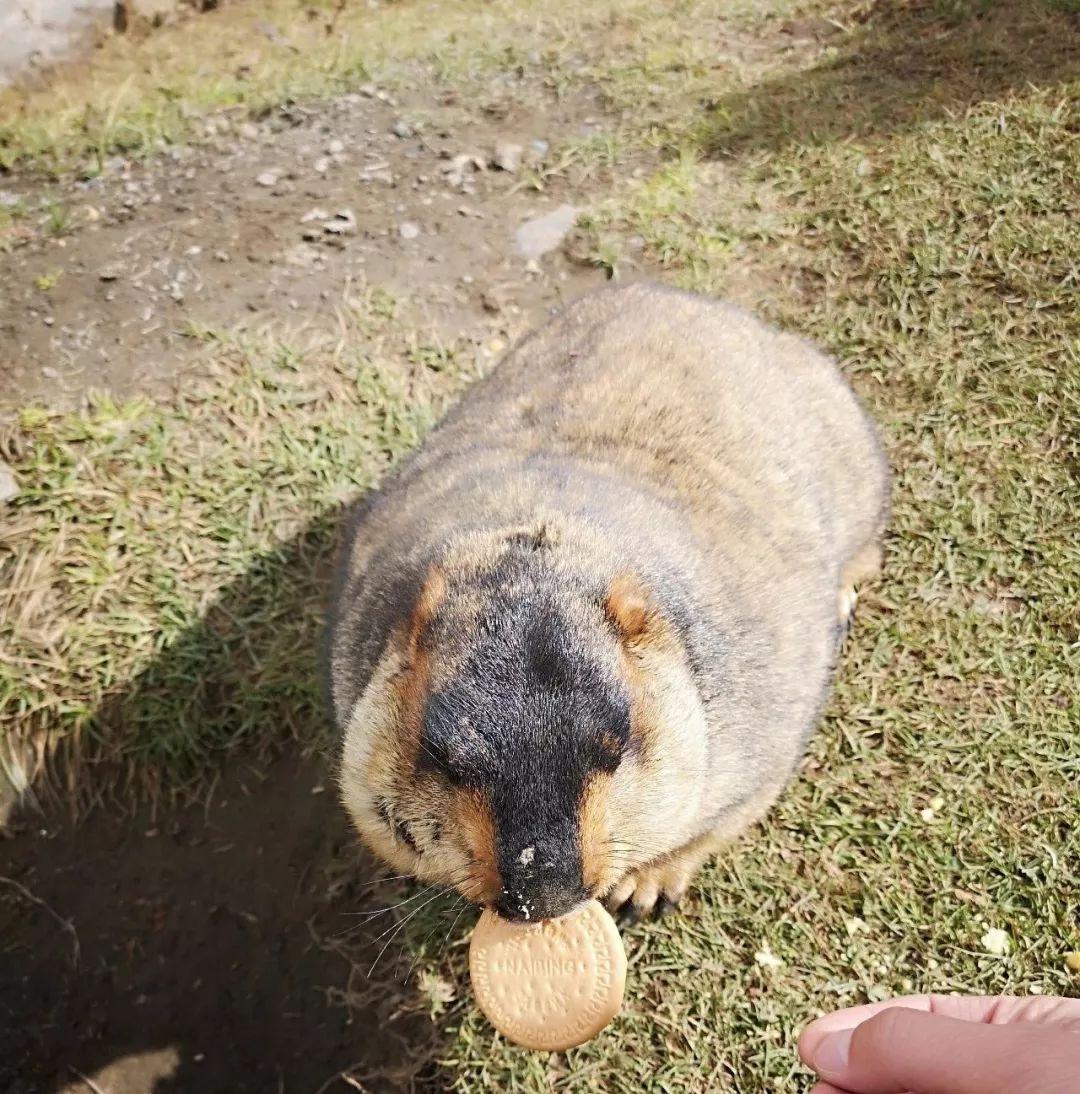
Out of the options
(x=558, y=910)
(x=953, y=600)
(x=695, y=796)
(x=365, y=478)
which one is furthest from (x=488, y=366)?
(x=558, y=910)

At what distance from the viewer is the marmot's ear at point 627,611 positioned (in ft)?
8.25

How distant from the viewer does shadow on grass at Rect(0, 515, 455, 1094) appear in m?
3.77

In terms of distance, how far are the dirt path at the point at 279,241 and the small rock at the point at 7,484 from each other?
48 centimetres

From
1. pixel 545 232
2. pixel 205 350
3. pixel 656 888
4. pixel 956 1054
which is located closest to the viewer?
pixel 956 1054

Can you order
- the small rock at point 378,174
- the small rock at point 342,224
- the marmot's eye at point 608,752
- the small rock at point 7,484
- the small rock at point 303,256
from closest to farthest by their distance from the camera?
the marmot's eye at point 608,752 < the small rock at point 7,484 < the small rock at point 303,256 < the small rock at point 342,224 < the small rock at point 378,174

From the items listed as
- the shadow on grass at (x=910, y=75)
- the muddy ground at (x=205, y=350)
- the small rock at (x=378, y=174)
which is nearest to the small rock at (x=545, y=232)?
the muddy ground at (x=205, y=350)

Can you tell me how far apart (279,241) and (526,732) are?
14.7 ft

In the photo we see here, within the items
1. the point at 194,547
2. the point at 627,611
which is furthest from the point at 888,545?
the point at 194,547

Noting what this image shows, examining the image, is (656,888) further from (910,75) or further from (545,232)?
(910,75)

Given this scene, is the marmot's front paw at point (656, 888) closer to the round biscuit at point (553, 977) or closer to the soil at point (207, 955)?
the round biscuit at point (553, 977)

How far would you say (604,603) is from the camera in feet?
8.30

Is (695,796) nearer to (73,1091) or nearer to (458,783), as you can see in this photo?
(458,783)

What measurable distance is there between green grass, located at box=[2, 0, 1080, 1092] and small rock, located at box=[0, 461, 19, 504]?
7 cm

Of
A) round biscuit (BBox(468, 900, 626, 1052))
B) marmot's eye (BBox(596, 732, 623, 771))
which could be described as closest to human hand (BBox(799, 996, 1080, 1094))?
round biscuit (BBox(468, 900, 626, 1052))
